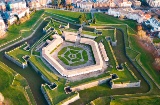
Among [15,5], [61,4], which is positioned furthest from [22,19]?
[61,4]

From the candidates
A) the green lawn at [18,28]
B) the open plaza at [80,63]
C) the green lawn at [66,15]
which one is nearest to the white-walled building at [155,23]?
the open plaza at [80,63]

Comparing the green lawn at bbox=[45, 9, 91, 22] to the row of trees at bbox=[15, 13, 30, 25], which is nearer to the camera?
the row of trees at bbox=[15, 13, 30, 25]

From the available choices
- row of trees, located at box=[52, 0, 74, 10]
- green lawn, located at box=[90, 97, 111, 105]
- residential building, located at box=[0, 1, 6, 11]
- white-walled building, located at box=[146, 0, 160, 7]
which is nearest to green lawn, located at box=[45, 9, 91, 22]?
row of trees, located at box=[52, 0, 74, 10]

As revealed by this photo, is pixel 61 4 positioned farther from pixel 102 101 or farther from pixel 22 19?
pixel 102 101

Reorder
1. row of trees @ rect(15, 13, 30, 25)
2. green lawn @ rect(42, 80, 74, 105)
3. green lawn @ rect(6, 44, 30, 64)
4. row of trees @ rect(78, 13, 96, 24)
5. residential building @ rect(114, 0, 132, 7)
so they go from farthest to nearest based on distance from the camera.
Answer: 1. residential building @ rect(114, 0, 132, 7)
2. row of trees @ rect(78, 13, 96, 24)
3. row of trees @ rect(15, 13, 30, 25)
4. green lawn @ rect(6, 44, 30, 64)
5. green lawn @ rect(42, 80, 74, 105)

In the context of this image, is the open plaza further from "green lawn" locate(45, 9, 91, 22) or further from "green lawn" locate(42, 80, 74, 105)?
"green lawn" locate(45, 9, 91, 22)

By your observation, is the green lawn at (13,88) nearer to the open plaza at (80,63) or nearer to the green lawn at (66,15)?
the open plaza at (80,63)

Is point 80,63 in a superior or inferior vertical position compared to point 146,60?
inferior
